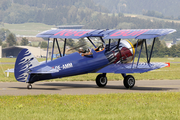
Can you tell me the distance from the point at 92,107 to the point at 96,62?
822 cm

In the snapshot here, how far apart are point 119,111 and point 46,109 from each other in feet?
8.14

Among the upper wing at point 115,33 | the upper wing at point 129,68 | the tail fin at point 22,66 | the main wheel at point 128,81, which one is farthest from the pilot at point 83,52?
the tail fin at point 22,66

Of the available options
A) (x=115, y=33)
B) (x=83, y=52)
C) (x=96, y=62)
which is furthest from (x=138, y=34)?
(x=83, y=52)

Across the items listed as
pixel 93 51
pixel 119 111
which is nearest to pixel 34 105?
pixel 119 111

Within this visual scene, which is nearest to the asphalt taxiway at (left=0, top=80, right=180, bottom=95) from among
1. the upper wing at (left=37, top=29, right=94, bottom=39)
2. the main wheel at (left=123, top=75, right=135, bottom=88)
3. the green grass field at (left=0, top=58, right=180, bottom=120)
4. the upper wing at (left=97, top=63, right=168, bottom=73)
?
the main wheel at (left=123, top=75, right=135, bottom=88)

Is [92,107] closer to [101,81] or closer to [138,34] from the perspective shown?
[138,34]

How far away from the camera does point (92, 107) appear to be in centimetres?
1138

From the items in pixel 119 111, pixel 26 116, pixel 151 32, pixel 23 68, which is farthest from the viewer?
pixel 151 32

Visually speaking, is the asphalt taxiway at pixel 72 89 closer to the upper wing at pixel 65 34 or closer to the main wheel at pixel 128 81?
the main wheel at pixel 128 81

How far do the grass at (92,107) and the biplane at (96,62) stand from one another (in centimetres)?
364

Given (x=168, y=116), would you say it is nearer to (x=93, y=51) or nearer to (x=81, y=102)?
(x=81, y=102)

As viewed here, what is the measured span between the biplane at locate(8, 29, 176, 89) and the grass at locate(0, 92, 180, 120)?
364 cm

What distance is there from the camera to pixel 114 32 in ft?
66.1

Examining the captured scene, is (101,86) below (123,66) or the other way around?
below
